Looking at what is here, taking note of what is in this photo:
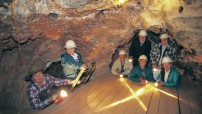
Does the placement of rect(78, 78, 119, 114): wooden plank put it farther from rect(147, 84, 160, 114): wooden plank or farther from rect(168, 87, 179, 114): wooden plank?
rect(168, 87, 179, 114): wooden plank


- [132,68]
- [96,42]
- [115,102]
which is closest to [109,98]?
[115,102]

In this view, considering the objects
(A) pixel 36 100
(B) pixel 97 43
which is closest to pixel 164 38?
(B) pixel 97 43

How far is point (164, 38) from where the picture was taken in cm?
692

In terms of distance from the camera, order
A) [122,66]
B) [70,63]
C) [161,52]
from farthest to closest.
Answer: [122,66] < [161,52] < [70,63]

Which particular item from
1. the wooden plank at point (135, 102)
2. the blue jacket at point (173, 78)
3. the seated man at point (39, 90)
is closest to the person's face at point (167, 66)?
the blue jacket at point (173, 78)

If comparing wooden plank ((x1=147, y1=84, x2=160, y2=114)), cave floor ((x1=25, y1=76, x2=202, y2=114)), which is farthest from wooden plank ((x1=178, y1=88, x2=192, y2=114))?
wooden plank ((x1=147, y1=84, x2=160, y2=114))

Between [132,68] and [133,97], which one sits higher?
[132,68]

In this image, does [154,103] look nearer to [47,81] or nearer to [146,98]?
[146,98]

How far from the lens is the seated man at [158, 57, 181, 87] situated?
6209 millimetres

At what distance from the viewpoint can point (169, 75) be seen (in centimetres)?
627

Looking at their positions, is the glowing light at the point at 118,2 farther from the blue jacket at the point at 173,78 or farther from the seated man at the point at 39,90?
the seated man at the point at 39,90

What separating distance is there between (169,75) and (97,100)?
2.45 m

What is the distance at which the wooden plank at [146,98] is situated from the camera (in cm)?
478

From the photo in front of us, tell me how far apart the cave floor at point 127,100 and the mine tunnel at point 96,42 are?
0.09ft
